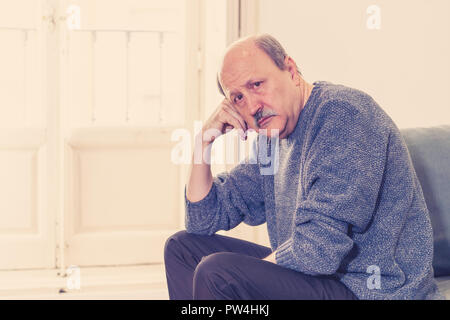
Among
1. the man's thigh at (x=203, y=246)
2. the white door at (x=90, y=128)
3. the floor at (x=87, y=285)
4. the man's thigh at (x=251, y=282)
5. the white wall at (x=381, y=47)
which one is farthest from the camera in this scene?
the white door at (x=90, y=128)

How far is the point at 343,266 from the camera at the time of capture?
1.12m

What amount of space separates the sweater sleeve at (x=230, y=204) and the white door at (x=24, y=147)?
1523mm

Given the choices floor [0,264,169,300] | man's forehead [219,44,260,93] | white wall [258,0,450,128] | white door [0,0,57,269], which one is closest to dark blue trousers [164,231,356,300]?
man's forehead [219,44,260,93]

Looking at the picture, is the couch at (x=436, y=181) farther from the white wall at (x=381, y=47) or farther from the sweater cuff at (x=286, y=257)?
the white wall at (x=381, y=47)

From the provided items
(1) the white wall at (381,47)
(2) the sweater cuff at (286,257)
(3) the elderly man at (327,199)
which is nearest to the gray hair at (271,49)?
(3) the elderly man at (327,199)

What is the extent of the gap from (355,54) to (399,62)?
18 cm

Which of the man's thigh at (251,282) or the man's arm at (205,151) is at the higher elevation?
the man's arm at (205,151)

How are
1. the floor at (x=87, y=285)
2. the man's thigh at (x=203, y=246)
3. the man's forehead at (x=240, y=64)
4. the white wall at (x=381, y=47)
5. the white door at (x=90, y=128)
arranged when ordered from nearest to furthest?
1. the man's forehead at (x=240, y=64)
2. the man's thigh at (x=203, y=246)
3. the white wall at (x=381, y=47)
4. the floor at (x=87, y=285)
5. the white door at (x=90, y=128)

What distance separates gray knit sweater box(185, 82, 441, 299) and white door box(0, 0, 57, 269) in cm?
188

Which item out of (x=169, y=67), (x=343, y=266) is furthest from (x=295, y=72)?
(x=169, y=67)

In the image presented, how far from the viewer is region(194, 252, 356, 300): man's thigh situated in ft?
3.39

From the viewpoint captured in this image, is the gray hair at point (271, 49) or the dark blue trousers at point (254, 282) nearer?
the dark blue trousers at point (254, 282)

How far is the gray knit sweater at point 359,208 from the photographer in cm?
104
